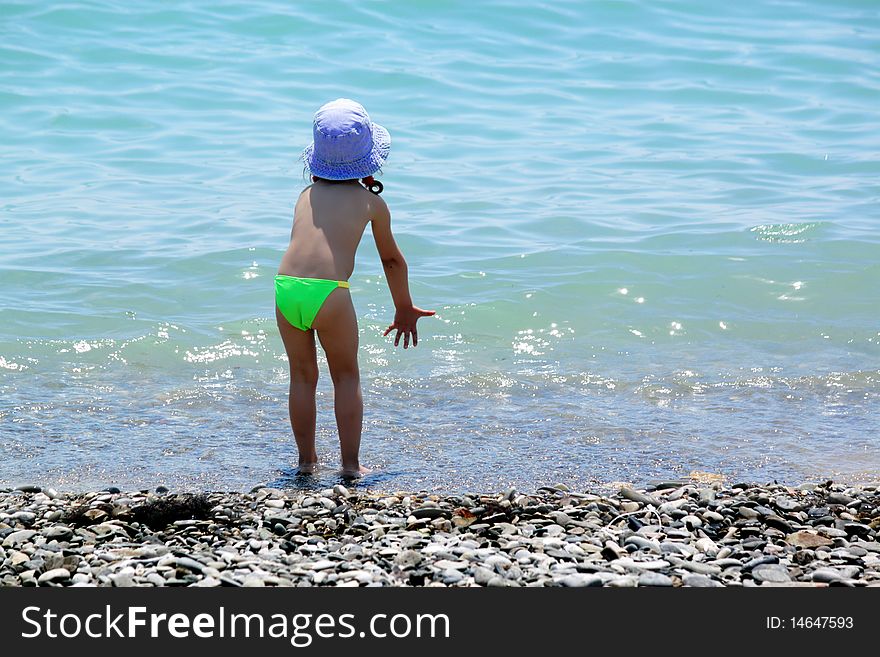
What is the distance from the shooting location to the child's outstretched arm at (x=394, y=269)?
5242mm

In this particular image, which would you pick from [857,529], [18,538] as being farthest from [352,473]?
[857,529]

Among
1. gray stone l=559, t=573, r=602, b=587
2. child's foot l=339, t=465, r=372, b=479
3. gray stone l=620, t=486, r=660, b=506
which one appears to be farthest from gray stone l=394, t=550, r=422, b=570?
child's foot l=339, t=465, r=372, b=479

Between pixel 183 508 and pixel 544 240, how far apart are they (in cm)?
613

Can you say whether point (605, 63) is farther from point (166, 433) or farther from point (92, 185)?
point (166, 433)

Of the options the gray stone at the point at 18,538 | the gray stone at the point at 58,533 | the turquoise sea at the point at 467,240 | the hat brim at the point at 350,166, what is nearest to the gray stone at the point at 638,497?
the turquoise sea at the point at 467,240

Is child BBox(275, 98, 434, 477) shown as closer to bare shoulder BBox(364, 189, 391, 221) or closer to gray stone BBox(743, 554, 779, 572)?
bare shoulder BBox(364, 189, 391, 221)

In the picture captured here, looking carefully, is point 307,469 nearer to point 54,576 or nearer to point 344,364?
point 344,364

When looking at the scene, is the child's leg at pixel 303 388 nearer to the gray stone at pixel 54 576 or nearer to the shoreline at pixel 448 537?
the shoreline at pixel 448 537

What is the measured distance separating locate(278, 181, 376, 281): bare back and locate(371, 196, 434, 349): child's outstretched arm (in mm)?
60

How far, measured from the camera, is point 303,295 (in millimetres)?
5105

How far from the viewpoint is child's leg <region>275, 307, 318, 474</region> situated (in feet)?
17.3
